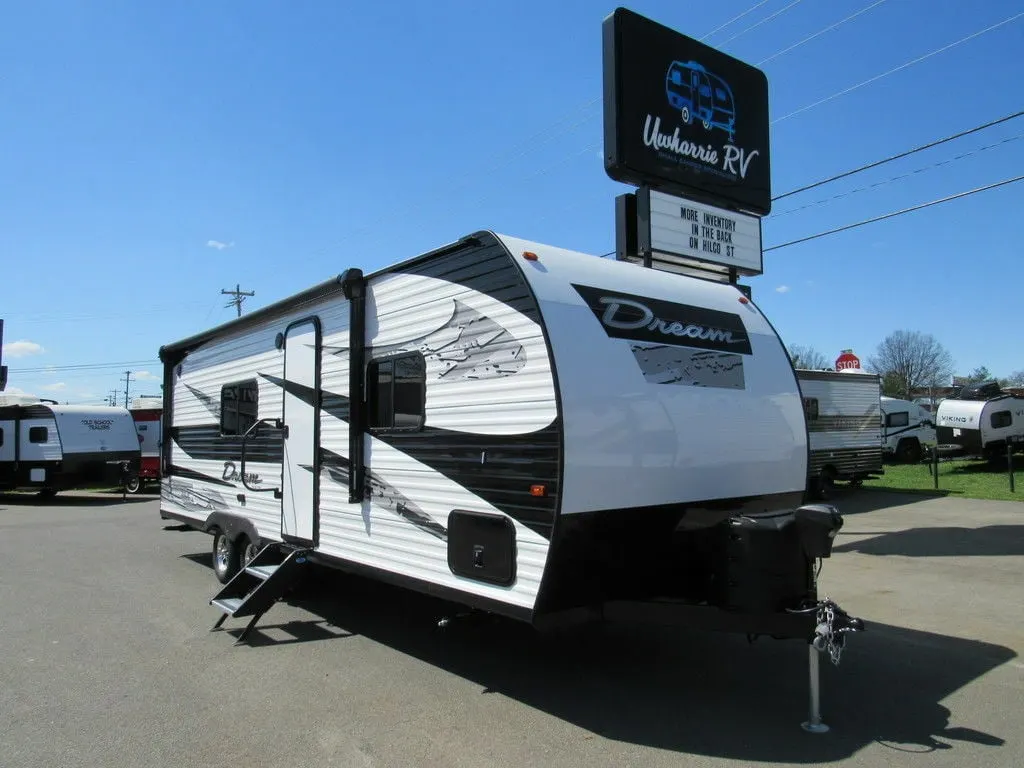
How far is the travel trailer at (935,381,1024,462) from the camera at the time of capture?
22.9 meters

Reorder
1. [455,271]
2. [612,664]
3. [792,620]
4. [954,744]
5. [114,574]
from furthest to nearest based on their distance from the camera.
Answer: [114,574] < [612,664] < [455,271] < [792,620] < [954,744]

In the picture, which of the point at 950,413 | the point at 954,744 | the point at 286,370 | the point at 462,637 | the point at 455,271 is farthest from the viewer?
the point at 950,413

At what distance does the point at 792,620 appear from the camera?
4.57 meters

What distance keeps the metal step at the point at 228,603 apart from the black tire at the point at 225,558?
64.4 inches

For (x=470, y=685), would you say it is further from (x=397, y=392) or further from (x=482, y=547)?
(x=397, y=392)

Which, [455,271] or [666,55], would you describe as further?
[666,55]

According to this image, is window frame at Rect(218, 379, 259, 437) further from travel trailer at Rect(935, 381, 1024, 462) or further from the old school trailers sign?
travel trailer at Rect(935, 381, 1024, 462)

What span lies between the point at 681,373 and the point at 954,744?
104 inches

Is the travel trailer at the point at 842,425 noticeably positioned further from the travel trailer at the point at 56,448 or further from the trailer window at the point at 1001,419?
the travel trailer at the point at 56,448

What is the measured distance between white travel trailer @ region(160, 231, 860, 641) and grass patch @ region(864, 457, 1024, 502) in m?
14.4

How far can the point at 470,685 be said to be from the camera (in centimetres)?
539

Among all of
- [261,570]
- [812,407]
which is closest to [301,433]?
[261,570]

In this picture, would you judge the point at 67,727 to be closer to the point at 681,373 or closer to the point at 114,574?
the point at 681,373

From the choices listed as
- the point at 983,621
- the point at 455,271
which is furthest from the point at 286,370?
the point at 983,621
